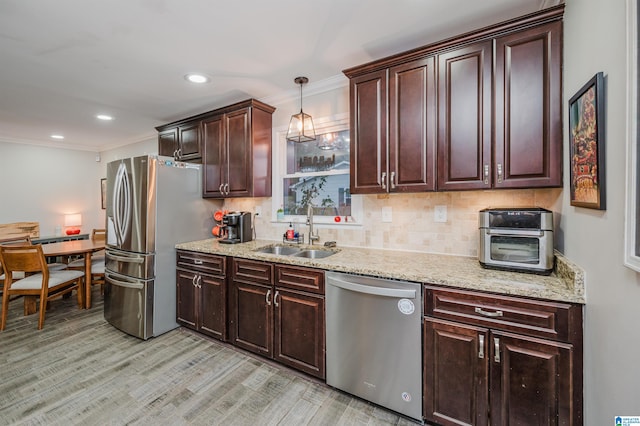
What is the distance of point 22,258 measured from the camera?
116 inches

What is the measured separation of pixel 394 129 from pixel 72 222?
21.3ft

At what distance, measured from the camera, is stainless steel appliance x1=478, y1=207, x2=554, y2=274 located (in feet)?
5.05

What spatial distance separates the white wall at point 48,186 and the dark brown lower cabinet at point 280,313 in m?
5.22

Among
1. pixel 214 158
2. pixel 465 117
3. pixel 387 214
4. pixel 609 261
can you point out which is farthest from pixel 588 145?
pixel 214 158

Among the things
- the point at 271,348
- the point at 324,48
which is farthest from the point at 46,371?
the point at 324,48

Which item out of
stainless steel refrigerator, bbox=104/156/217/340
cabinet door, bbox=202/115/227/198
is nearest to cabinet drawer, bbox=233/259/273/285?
stainless steel refrigerator, bbox=104/156/217/340

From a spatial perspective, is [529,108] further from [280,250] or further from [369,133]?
[280,250]

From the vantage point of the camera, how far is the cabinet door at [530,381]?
1303mm

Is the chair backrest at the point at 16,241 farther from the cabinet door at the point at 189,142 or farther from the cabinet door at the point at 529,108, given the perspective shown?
the cabinet door at the point at 529,108

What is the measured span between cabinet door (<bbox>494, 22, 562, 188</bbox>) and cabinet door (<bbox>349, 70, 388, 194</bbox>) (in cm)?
72

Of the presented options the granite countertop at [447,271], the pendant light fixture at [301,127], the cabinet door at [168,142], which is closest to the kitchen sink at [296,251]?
the granite countertop at [447,271]

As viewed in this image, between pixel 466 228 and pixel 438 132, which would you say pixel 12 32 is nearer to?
pixel 438 132

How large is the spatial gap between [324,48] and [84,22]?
1558 mm

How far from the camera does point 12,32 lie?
71.7 inches
